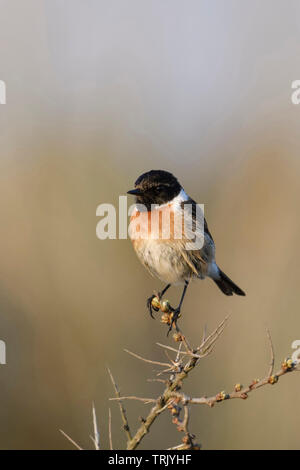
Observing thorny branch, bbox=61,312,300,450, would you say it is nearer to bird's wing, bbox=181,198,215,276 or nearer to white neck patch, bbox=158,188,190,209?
bird's wing, bbox=181,198,215,276

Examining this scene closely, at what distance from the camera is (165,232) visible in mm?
4652

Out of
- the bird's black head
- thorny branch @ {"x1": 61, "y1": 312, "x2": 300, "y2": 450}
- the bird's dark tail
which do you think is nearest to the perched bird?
the bird's black head

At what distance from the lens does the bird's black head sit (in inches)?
182

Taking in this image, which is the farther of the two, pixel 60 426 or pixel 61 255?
pixel 61 255

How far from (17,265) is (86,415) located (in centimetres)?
200

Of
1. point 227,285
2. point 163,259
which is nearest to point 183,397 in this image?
point 163,259

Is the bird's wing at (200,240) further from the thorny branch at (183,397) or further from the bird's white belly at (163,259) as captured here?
the thorny branch at (183,397)

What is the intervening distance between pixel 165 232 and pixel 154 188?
36 centimetres

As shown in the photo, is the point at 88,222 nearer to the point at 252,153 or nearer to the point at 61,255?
the point at 61,255

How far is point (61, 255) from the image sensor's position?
741 cm

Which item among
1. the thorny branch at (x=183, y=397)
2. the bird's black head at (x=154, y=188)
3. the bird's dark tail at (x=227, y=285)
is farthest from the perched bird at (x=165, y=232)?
the thorny branch at (x=183, y=397)
